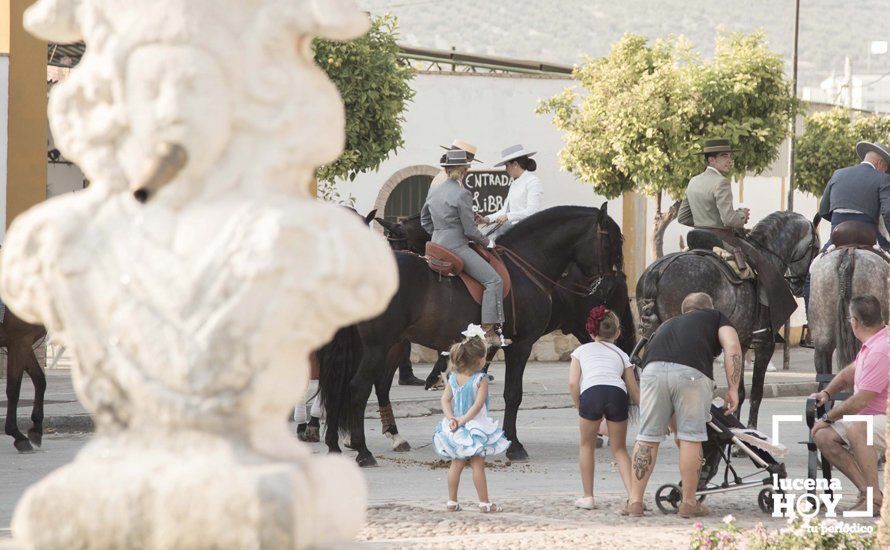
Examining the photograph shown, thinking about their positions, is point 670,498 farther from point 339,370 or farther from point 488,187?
point 488,187

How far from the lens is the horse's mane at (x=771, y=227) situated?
1376cm

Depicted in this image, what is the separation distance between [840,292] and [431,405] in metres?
5.98

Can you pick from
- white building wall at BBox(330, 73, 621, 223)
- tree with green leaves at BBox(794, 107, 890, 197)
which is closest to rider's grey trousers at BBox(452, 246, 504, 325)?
white building wall at BBox(330, 73, 621, 223)

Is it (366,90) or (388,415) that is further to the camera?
(366,90)

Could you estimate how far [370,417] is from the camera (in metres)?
15.3

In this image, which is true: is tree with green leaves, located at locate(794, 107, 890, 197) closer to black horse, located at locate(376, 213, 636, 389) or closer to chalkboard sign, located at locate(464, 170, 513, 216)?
chalkboard sign, located at locate(464, 170, 513, 216)

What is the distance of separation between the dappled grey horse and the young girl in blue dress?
360 cm

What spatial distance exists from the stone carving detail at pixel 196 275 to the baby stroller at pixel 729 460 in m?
5.97

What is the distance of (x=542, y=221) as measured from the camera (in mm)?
12945

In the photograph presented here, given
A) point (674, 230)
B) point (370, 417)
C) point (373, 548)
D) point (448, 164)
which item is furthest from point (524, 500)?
point (674, 230)

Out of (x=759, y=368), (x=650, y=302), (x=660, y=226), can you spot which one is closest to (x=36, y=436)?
(x=650, y=302)

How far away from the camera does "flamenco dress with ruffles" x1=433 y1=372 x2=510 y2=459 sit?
28.7ft

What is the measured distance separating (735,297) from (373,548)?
6.34m

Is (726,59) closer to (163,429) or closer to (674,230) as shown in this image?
(674,230)
